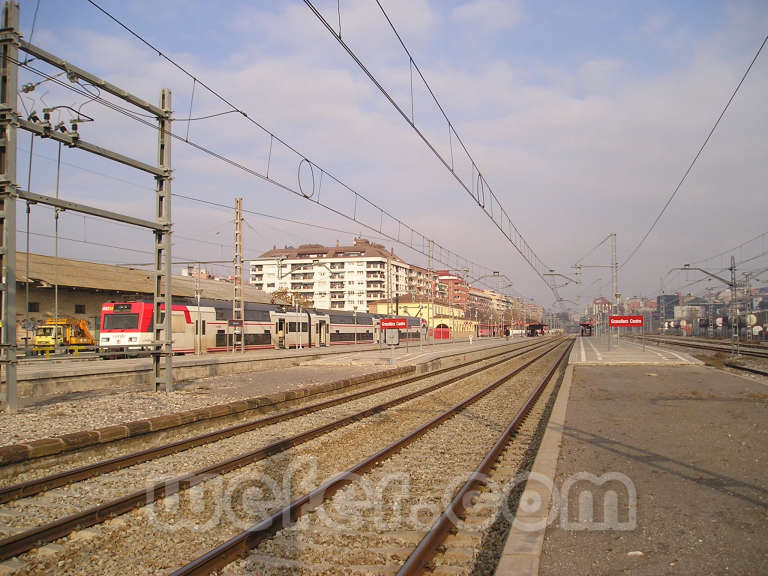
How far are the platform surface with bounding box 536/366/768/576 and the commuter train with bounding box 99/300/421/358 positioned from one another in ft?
36.7

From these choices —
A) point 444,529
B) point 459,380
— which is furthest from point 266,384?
point 444,529

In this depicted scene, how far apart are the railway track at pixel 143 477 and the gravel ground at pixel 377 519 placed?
140cm

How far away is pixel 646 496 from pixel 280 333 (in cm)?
3821

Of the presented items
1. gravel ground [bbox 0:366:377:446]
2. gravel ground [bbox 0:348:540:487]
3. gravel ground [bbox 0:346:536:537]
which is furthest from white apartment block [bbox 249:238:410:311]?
gravel ground [bbox 0:346:536:537]

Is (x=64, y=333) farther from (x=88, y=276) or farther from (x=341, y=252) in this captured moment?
(x=341, y=252)

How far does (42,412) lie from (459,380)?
575 inches

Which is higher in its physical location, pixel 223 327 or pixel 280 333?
pixel 223 327

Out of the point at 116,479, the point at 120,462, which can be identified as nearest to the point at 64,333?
the point at 120,462

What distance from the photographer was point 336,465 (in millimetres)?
8609

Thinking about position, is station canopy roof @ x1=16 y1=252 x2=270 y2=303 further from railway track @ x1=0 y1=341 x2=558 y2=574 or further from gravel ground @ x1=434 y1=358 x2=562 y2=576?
gravel ground @ x1=434 y1=358 x2=562 y2=576

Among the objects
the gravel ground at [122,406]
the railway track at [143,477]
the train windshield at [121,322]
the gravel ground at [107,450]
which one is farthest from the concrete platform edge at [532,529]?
the train windshield at [121,322]

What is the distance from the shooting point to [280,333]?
43250 mm

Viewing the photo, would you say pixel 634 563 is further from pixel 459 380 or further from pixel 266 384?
pixel 459 380

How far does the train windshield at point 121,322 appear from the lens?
29625mm
